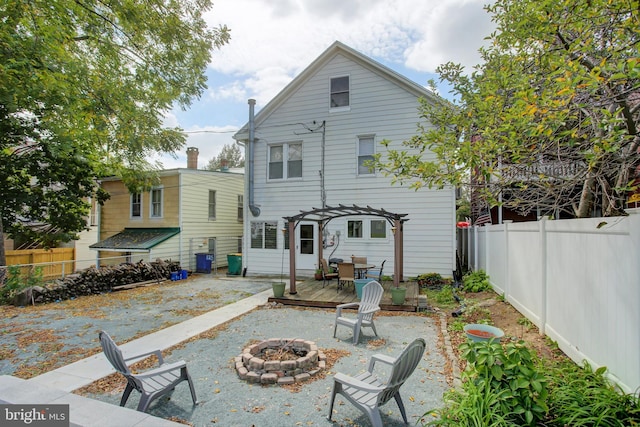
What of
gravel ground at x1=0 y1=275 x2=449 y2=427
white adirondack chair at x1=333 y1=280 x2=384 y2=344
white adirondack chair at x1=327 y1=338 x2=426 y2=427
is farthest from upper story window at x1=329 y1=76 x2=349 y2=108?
white adirondack chair at x1=327 y1=338 x2=426 y2=427

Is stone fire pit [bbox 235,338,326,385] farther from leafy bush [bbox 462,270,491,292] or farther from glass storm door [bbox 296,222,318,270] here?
glass storm door [bbox 296,222,318,270]

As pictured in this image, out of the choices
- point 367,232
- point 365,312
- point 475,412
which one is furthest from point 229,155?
point 475,412

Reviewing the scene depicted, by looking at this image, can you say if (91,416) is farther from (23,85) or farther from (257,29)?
(257,29)

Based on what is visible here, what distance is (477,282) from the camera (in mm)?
9203

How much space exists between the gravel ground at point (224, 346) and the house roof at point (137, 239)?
3.59m

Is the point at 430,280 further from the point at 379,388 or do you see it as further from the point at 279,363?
the point at 379,388

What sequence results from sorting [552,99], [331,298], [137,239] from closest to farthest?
[552,99] < [331,298] < [137,239]

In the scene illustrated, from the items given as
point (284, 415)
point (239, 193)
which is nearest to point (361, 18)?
point (284, 415)

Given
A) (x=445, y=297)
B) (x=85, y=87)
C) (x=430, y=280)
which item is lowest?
(x=445, y=297)

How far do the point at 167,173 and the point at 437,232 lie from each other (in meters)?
12.0

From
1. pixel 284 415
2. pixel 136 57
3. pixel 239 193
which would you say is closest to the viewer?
pixel 284 415

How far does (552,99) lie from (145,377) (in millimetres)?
5564

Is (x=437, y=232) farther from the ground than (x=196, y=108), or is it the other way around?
(x=196, y=108)

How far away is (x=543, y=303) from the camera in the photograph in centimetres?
475
